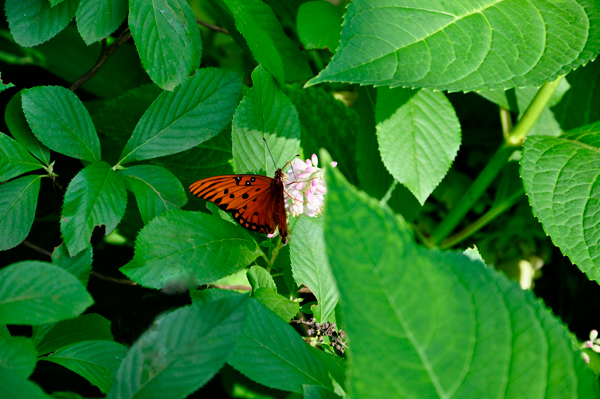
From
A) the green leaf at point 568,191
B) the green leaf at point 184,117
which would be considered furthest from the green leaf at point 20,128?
the green leaf at point 568,191

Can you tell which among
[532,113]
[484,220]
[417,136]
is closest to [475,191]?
[484,220]

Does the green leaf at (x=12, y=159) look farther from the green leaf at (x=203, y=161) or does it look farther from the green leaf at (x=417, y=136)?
the green leaf at (x=417, y=136)

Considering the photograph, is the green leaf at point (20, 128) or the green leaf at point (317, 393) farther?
the green leaf at point (20, 128)

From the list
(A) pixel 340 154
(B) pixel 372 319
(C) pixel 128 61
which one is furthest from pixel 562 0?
(C) pixel 128 61

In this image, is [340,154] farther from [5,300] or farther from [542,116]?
[5,300]

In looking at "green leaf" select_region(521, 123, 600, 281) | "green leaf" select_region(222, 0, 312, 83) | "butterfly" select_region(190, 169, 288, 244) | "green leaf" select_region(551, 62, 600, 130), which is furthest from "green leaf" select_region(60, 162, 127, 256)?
"green leaf" select_region(551, 62, 600, 130)
